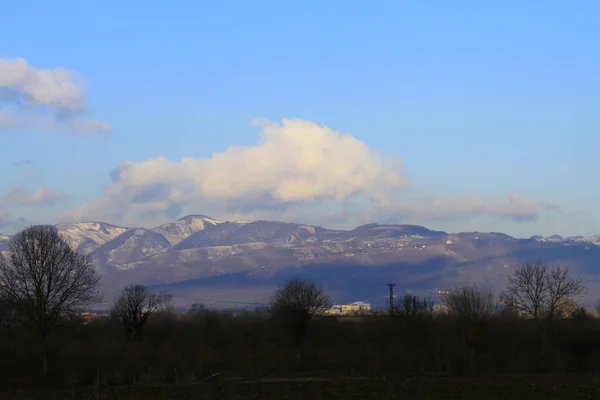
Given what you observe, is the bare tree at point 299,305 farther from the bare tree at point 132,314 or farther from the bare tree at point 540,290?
the bare tree at point 540,290

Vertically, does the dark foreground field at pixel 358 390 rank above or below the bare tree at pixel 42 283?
below

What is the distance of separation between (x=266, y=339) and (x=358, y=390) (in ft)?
130

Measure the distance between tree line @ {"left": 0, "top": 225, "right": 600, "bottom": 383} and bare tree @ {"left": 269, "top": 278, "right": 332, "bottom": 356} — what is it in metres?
0.26

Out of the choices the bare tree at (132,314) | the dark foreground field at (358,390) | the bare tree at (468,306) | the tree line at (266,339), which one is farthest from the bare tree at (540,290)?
the bare tree at (132,314)

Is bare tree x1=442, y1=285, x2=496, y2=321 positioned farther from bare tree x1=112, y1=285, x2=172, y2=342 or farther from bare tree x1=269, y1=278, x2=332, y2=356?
bare tree x1=112, y1=285, x2=172, y2=342

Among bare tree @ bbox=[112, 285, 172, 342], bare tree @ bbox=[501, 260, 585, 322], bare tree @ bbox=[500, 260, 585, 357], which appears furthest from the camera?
bare tree @ bbox=[112, 285, 172, 342]

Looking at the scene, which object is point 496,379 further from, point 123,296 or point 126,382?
point 123,296

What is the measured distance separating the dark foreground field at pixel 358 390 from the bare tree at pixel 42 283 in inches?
425

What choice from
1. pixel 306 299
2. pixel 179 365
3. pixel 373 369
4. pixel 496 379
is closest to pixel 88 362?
pixel 179 365

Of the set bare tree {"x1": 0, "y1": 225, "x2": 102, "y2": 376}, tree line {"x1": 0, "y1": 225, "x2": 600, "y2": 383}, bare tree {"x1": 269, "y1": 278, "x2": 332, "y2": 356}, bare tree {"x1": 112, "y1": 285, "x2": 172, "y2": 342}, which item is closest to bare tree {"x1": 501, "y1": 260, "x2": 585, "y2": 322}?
tree line {"x1": 0, "y1": 225, "x2": 600, "y2": 383}

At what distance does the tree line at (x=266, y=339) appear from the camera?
6181cm

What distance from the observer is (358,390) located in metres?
47.3

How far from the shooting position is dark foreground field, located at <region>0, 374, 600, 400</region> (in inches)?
1719

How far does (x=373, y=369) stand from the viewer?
63.2m
